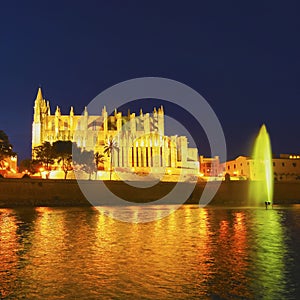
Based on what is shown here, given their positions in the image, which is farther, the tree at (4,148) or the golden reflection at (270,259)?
the tree at (4,148)

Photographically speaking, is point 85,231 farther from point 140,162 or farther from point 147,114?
point 147,114

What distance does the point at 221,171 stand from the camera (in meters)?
124

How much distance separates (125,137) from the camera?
118 metres

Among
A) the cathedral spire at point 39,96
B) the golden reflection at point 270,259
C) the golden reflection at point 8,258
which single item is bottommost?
the golden reflection at point 270,259

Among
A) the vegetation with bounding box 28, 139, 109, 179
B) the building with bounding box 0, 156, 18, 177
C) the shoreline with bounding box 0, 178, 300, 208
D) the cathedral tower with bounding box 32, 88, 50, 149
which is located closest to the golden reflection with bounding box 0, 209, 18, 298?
the shoreline with bounding box 0, 178, 300, 208

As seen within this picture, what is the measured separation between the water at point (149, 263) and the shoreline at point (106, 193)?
29528 millimetres

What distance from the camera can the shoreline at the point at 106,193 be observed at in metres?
55.7

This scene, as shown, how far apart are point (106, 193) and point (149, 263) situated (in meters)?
46.6

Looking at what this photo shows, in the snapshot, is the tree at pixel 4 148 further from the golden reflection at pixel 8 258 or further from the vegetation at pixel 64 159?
the golden reflection at pixel 8 258

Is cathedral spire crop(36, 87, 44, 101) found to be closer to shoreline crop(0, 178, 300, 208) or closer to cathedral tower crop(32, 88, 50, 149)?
cathedral tower crop(32, 88, 50, 149)

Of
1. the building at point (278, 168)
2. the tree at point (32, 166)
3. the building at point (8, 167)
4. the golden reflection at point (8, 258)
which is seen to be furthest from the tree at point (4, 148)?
the building at point (278, 168)

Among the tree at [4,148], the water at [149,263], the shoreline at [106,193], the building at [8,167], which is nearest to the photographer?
the water at [149,263]

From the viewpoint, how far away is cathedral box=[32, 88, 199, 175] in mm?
Answer: 113688

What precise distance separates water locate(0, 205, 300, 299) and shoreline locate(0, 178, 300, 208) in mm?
29528
